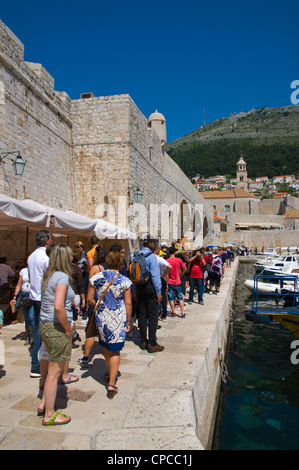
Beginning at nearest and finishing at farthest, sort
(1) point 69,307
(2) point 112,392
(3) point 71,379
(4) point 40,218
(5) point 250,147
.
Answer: (1) point 69,307
(2) point 112,392
(3) point 71,379
(4) point 40,218
(5) point 250,147

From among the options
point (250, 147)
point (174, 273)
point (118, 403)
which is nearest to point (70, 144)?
point (174, 273)

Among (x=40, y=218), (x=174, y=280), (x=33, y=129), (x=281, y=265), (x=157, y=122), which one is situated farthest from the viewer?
(x=281, y=265)

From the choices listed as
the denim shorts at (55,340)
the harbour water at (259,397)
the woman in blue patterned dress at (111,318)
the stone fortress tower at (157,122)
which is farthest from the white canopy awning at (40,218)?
the stone fortress tower at (157,122)

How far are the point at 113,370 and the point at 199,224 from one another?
98.8ft

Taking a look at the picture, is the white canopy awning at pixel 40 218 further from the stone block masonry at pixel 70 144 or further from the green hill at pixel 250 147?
the green hill at pixel 250 147

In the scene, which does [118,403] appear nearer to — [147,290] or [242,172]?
[147,290]

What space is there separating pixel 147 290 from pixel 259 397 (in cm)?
273

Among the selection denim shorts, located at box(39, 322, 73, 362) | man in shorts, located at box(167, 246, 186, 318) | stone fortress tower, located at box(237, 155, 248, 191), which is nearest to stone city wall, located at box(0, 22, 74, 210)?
man in shorts, located at box(167, 246, 186, 318)

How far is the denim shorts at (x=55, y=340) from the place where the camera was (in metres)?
2.61

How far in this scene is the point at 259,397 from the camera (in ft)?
17.1

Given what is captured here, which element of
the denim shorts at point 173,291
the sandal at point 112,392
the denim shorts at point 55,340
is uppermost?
the denim shorts at point 55,340

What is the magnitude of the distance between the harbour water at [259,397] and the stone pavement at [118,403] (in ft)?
3.32

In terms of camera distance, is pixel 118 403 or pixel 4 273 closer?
pixel 118 403
